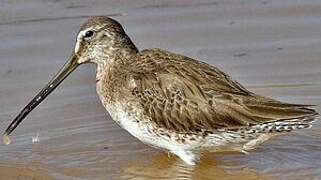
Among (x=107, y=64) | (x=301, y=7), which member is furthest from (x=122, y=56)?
(x=301, y=7)

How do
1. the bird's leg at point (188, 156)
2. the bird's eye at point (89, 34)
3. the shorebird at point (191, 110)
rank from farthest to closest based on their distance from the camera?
the bird's eye at point (89, 34)
the bird's leg at point (188, 156)
the shorebird at point (191, 110)

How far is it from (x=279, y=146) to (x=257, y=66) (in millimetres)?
1172

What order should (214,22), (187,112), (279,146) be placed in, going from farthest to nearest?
1. (214,22)
2. (279,146)
3. (187,112)

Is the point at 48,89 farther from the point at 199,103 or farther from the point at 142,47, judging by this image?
the point at 142,47

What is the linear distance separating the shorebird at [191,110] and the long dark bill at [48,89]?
0.33 m

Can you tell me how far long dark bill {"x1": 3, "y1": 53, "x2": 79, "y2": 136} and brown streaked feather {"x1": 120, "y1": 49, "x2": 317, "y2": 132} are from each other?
491mm

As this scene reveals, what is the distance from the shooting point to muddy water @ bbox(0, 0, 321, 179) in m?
7.46

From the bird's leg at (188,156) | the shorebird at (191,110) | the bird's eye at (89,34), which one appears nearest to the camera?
the shorebird at (191,110)

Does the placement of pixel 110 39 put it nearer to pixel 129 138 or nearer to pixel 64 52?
pixel 129 138

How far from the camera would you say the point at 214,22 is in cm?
952

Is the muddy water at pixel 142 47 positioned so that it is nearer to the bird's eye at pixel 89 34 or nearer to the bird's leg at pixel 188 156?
the bird's leg at pixel 188 156

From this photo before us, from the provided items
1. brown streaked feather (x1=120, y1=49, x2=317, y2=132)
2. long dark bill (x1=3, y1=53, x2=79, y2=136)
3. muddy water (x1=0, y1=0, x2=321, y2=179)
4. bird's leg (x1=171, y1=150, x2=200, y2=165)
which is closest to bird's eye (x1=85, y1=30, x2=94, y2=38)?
long dark bill (x1=3, y1=53, x2=79, y2=136)

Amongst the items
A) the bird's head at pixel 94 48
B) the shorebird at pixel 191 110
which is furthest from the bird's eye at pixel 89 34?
the shorebird at pixel 191 110

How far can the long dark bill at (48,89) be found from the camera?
745 centimetres
